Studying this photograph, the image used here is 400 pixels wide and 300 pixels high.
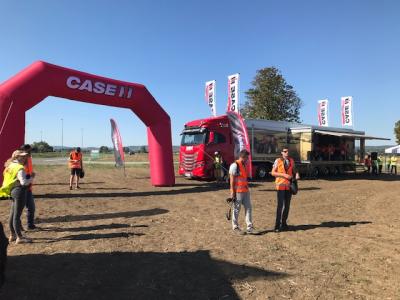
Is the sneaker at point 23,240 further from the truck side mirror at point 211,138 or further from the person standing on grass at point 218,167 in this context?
the truck side mirror at point 211,138

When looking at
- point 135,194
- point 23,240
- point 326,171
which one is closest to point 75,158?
point 135,194

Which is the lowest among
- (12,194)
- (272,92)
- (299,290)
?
(299,290)

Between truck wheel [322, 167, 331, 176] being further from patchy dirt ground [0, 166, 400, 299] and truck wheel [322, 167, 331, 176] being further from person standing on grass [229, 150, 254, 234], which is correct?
person standing on grass [229, 150, 254, 234]

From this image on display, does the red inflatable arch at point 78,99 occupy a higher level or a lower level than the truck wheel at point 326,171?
higher

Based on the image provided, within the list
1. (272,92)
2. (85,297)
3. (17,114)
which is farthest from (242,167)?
(272,92)

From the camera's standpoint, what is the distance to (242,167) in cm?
813

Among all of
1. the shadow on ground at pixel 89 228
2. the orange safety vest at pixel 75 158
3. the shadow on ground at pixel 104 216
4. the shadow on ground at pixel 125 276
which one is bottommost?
the shadow on ground at pixel 125 276

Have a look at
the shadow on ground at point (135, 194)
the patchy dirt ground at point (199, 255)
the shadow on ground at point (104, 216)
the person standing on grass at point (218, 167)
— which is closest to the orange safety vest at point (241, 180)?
the patchy dirt ground at point (199, 255)

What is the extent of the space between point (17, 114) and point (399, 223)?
11211 millimetres

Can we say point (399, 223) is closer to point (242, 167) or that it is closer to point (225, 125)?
point (242, 167)

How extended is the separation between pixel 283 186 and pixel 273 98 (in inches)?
1092

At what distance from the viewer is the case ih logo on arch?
13609 mm

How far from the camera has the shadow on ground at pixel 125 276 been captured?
4.87 m

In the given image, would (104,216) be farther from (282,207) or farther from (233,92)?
(233,92)
